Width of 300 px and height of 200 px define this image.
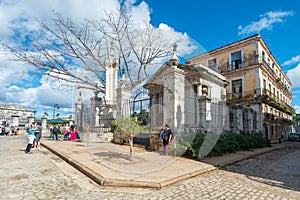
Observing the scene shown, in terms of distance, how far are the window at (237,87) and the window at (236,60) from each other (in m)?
1.76

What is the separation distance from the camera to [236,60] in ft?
66.5

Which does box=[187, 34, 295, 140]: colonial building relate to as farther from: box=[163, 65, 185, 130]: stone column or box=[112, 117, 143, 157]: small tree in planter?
box=[112, 117, 143, 157]: small tree in planter

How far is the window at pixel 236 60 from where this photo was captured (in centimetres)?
1986

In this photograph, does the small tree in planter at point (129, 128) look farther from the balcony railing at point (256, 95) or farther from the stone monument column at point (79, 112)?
the balcony railing at point (256, 95)

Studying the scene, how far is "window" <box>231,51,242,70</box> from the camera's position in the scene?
65.2 feet

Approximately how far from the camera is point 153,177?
164 inches

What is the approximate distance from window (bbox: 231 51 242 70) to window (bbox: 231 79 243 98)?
69.3 inches

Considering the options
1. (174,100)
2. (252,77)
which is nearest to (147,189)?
(174,100)

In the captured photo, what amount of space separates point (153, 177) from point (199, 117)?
497 cm

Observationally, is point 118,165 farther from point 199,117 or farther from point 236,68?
point 236,68

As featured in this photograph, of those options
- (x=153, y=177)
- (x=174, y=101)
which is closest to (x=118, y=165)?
(x=153, y=177)

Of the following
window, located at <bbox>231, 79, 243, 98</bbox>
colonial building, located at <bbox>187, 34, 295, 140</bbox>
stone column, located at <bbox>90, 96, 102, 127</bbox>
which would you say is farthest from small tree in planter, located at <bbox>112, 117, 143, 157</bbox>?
window, located at <bbox>231, 79, 243, 98</bbox>

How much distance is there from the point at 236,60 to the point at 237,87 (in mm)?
3312

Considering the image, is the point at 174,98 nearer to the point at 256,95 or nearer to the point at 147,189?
the point at 147,189
